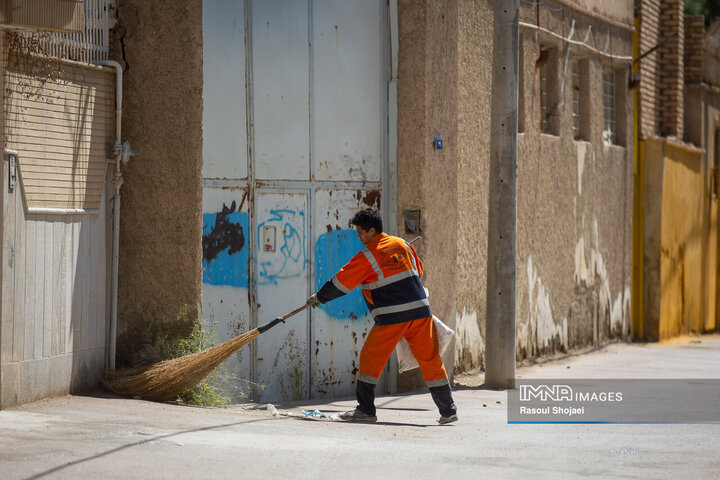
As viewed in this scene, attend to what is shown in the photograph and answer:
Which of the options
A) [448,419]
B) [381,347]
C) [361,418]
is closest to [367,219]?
[381,347]

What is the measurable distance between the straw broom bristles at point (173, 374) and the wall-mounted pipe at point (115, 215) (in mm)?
324

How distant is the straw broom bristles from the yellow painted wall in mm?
10556

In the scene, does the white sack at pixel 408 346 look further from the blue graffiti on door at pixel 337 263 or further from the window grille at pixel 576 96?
the window grille at pixel 576 96

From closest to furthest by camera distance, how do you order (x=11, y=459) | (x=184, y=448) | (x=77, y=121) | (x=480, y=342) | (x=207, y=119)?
(x=11, y=459) → (x=184, y=448) → (x=77, y=121) → (x=207, y=119) → (x=480, y=342)

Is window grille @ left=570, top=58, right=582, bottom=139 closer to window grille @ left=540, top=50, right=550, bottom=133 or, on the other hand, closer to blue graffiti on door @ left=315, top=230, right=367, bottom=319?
window grille @ left=540, top=50, right=550, bottom=133

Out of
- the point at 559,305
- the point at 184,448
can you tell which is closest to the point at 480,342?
the point at 559,305

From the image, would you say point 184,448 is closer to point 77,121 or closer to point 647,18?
point 77,121

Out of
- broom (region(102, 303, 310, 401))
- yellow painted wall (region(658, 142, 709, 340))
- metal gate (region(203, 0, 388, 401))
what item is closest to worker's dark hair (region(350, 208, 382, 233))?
broom (region(102, 303, 310, 401))

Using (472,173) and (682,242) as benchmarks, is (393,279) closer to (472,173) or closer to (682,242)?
(472,173)

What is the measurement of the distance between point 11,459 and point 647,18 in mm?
13677

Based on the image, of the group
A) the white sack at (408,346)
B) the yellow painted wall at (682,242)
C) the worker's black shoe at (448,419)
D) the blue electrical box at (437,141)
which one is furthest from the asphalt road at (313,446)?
the yellow painted wall at (682,242)

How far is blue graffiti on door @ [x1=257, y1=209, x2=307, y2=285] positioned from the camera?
9.33 m

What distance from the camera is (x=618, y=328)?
15703 mm

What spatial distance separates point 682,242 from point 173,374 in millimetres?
12427
